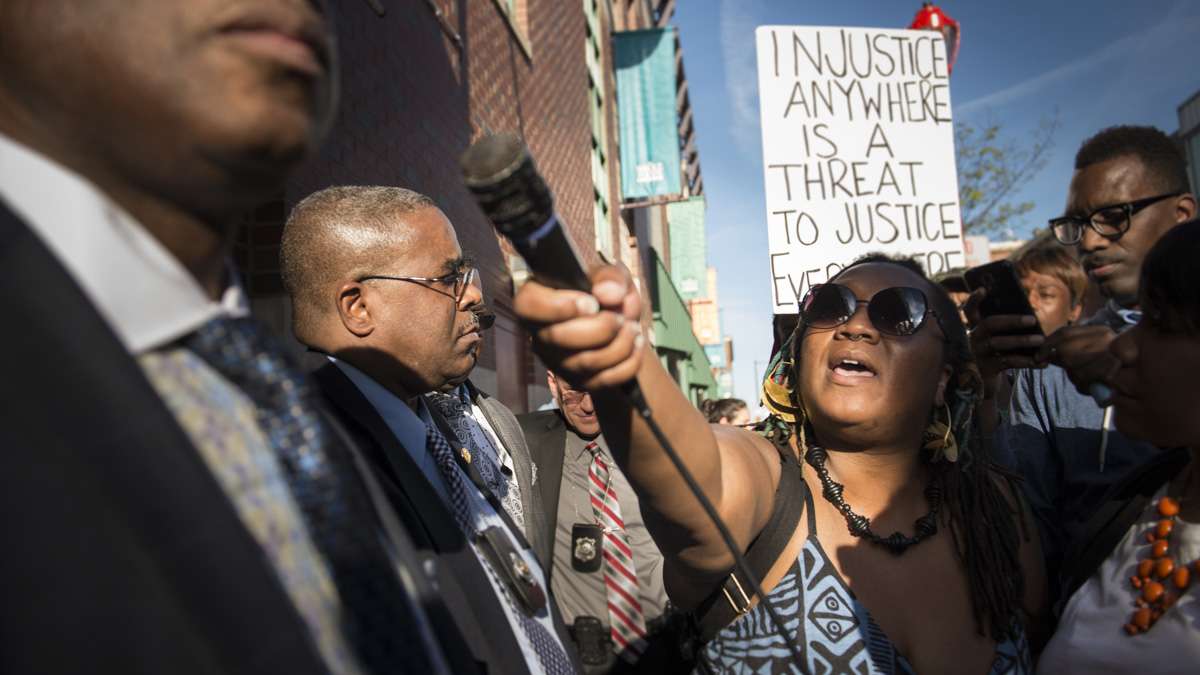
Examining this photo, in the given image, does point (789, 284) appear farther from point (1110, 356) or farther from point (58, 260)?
point (58, 260)

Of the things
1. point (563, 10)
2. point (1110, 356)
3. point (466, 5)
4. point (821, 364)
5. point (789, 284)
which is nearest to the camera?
point (1110, 356)

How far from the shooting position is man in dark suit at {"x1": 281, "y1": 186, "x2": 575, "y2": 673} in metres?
1.43

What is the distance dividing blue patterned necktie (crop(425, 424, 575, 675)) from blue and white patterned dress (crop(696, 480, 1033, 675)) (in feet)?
1.27

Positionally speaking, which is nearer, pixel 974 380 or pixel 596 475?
pixel 974 380

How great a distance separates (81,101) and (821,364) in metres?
1.78

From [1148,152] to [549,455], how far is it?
2.64m

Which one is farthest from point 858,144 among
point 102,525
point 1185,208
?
point 102,525

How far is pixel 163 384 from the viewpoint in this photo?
71cm

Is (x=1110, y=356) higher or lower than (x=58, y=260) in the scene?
lower

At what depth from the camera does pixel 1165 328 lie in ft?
5.66

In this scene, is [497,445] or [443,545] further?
[497,445]

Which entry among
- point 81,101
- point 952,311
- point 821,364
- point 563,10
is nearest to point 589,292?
point 81,101

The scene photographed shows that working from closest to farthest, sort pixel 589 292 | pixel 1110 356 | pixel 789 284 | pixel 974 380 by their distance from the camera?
1. pixel 589 292
2. pixel 1110 356
3. pixel 974 380
4. pixel 789 284

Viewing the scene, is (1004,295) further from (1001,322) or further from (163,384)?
(163,384)
